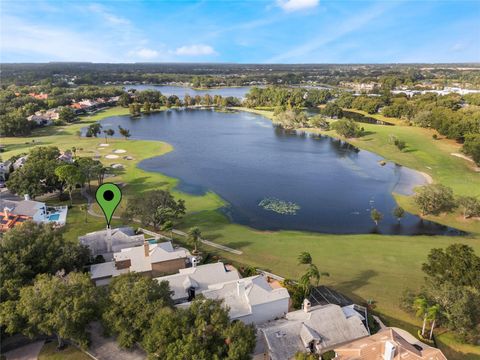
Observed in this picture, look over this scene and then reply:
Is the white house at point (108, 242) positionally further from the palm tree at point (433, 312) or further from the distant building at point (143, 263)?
the palm tree at point (433, 312)

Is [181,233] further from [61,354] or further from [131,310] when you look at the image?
[61,354]

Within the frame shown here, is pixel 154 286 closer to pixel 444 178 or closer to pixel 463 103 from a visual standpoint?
pixel 444 178

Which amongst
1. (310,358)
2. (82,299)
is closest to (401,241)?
(310,358)

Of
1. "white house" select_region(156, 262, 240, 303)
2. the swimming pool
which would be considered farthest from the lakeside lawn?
"white house" select_region(156, 262, 240, 303)

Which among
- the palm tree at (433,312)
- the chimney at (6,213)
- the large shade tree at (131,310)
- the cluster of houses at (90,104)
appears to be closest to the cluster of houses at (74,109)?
the cluster of houses at (90,104)

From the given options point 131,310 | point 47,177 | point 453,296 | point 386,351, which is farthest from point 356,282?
point 47,177

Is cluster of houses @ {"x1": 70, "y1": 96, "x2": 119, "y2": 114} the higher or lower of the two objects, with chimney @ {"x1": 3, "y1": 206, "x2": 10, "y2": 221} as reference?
higher

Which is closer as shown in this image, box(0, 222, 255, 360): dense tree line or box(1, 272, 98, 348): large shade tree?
box(0, 222, 255, 360): dense tree line

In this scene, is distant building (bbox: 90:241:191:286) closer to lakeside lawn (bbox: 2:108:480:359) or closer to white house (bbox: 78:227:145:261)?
white house (bbox: 78:227:145:261)
